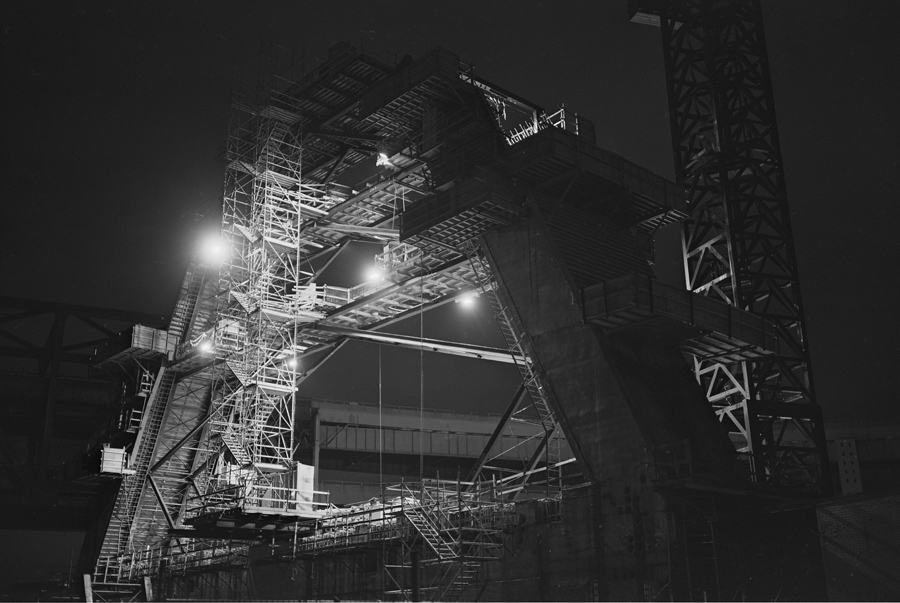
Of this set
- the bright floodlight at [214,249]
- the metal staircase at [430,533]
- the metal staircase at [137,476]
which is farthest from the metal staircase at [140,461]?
the metal staircase at [430,533]

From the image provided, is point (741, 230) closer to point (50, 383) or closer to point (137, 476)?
point (137, 476)

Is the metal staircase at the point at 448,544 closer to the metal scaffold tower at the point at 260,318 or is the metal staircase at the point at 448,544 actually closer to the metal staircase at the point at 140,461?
the metal scaffold tower at the point at 260,318

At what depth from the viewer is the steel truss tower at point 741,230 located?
126 ft

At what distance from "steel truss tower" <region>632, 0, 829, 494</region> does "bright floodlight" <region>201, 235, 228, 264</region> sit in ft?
77.5

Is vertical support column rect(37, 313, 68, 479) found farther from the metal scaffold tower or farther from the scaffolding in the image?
the scaffolding

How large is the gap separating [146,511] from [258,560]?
10527 mm

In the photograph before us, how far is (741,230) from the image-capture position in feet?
133

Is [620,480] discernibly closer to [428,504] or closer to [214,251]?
[428,504]

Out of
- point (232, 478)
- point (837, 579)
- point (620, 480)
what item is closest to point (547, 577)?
point (620, 480)

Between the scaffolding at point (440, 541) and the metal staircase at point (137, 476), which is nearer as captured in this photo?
the scaffolding at point (440, 541)

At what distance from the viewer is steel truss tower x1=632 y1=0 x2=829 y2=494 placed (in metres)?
38.4

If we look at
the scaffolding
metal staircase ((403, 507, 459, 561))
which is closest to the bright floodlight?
the scaffolding

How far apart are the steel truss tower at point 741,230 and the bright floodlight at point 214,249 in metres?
23.6

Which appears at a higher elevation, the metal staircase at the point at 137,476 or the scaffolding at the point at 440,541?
the metal staircase at the point at 137,476
